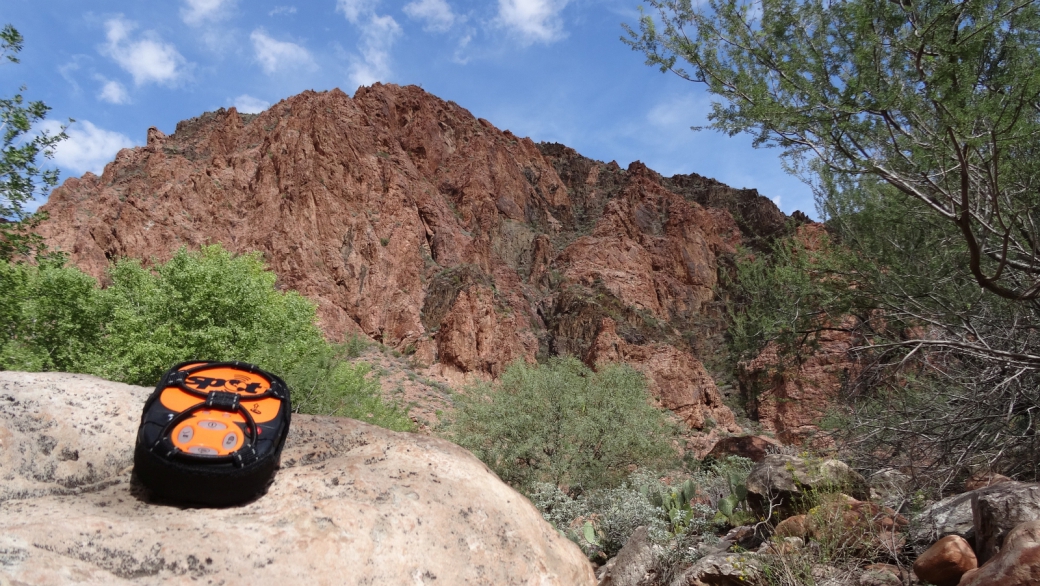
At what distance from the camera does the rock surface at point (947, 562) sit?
451 cm

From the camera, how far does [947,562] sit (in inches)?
180

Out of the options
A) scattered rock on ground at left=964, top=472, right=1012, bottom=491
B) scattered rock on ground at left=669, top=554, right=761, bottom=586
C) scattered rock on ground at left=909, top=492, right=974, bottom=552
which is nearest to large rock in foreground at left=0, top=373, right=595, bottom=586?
scattered rock on ground at left=669, top=554, right=761, bottom=586

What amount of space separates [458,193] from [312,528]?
6211 cm

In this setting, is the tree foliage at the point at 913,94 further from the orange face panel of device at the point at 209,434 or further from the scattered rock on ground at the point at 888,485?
the orange face panel of device at the point at 209,434

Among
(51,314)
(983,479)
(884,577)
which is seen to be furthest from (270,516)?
(51,314)

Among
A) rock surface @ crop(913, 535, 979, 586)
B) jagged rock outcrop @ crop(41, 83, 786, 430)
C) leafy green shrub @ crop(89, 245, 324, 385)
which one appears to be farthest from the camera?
jagged rock outcrop @ crop(41, 83, 786, 430)

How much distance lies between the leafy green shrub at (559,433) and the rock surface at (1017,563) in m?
10.7

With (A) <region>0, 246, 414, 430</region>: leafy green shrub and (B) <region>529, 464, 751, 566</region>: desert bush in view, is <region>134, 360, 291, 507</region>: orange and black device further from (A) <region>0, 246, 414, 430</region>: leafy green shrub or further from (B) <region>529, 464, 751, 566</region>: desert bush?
(A) <region>0, 246, 414, 430</region>: leafy green shrub

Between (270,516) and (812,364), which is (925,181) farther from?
(812,364)

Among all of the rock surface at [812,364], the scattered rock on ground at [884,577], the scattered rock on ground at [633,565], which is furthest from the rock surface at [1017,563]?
A: the scattered rock on ground at [633,565]

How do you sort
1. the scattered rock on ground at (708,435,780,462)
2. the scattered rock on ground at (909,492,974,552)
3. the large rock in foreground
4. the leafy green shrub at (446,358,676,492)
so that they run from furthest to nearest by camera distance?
the scattered rock on ground at (708,435,780,462), the leafy green shrub at (446,358,676,492), the scattered rock on ground at (909,492,974,552), the large rock in foreground

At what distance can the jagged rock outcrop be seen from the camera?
44938mm

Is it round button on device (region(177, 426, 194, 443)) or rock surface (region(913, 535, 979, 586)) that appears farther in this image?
rock surface (region(913, 535, 979, 586))

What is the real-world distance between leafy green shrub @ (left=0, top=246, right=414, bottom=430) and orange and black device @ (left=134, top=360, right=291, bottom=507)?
1113 centimetres
